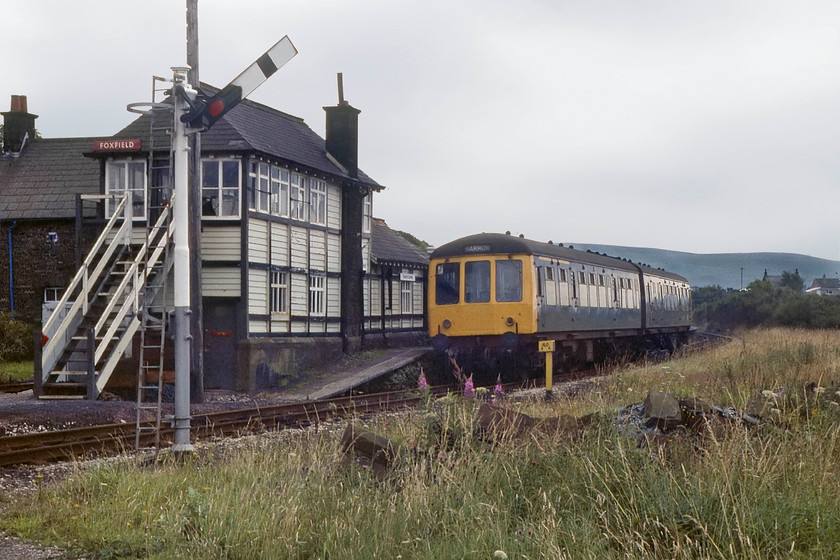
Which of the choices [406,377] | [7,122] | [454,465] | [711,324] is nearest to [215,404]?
[406,377]

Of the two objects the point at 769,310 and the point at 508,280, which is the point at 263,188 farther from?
the point at 769,310

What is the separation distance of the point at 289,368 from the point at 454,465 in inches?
644

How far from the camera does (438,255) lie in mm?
19812

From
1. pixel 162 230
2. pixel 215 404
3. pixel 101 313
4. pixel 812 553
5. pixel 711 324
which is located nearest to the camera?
pixel 812 553

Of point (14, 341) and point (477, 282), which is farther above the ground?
point (477, 282)

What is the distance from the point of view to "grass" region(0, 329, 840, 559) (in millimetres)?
4922

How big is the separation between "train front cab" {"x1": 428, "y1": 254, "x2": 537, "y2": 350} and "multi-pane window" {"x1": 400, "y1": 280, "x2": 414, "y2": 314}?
12498mm

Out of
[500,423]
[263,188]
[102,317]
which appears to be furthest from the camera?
[263,188]

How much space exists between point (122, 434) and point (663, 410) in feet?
22.6

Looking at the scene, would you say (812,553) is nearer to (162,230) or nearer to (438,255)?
(438,255)

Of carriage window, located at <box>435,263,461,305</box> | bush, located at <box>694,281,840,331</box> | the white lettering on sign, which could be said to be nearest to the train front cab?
carriage window, located at <box>435,263,461,305</box>

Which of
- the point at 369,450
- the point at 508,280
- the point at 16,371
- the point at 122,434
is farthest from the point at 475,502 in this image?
the point at 16,371

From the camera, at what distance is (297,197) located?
76.0 feet

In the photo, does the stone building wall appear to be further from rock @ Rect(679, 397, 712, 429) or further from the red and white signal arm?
rock @ Rect(679, 397, 712, 429)
